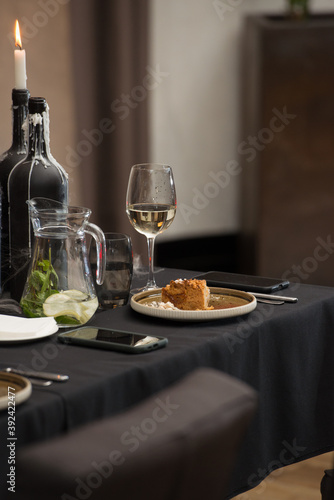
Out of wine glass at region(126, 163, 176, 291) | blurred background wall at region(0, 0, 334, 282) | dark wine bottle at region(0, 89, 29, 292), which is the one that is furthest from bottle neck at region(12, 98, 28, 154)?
blurred background wall at region(0, 0, 334, 282)

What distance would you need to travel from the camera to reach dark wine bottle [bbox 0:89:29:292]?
132cm

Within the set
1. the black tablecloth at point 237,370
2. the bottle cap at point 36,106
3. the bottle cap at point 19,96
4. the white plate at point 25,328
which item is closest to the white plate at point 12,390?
the black tablecloth at point 237,370

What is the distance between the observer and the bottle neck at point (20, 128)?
4.49 ft

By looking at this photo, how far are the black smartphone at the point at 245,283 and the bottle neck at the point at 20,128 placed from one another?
16.9 inches

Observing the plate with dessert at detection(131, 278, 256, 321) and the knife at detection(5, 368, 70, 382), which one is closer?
the knife at detection(5, 368, 70, 382)

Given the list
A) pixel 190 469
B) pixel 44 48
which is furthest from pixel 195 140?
pixel 190 469

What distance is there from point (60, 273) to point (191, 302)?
0.72 feet

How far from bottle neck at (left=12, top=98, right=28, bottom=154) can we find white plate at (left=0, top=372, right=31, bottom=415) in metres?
Answer: 0.62

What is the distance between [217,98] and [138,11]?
41.0 inches

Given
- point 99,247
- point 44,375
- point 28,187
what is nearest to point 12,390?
point 44,375

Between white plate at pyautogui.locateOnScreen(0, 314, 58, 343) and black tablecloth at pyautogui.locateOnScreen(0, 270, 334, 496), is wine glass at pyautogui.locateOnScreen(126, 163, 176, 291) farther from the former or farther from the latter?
white plate at pyautogui.locateOnScreen(0, 314, 58, 343)

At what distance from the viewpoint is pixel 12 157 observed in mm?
1352

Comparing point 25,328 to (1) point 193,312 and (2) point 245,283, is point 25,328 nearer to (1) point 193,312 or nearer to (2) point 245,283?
(1) point 193,312

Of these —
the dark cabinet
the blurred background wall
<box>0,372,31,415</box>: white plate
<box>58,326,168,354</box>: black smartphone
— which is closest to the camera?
<box>0,372,31,415</box>: white plate
